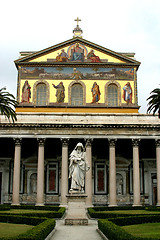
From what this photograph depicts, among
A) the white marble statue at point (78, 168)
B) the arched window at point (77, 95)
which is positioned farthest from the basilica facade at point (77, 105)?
the white marble statue at point (78, 168)

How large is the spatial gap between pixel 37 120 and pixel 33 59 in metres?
7.43

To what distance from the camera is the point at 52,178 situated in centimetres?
3534

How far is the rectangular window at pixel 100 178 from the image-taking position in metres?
35.0

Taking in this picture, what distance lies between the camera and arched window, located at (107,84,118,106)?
1399 inches

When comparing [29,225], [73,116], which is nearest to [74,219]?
[29,225]

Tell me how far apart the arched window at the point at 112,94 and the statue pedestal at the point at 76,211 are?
18.7 metres

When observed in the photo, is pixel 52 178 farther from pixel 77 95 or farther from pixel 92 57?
pixel 92 57

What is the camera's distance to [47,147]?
36000mm

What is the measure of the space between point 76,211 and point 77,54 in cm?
2149

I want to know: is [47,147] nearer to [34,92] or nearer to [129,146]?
[34,92]

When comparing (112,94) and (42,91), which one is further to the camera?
(112,94)

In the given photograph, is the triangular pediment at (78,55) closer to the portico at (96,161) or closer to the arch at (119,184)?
the portico at (96,161)

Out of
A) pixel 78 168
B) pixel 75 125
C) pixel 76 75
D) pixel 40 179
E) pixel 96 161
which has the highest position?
pixel 76 75

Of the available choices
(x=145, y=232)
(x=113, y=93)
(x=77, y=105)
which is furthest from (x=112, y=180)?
(x=145, y=232)
